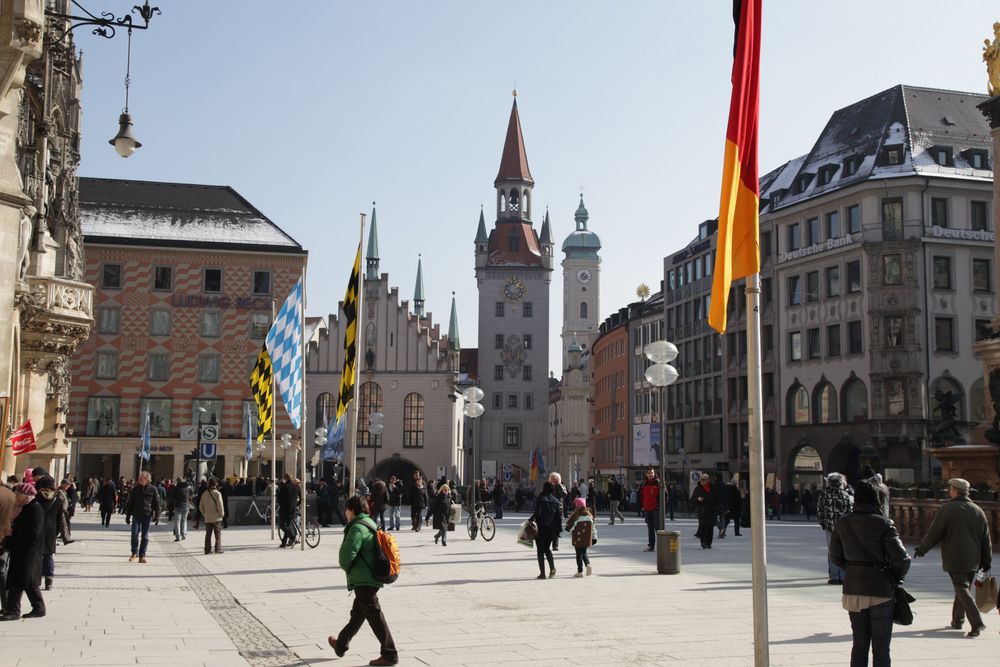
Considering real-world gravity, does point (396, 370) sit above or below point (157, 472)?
above

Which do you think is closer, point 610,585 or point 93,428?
point 610,585

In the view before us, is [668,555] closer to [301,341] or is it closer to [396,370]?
[301,341]

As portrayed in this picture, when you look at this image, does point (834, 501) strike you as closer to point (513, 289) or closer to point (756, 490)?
point (756, 490)

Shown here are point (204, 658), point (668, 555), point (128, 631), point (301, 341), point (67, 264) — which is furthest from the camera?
point (67, 264)

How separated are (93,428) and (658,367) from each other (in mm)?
52159

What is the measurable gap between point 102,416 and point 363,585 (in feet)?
194

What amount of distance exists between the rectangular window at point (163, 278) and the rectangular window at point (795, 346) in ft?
113

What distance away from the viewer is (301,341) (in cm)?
2516

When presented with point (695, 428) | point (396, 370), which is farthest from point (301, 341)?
point (396, 370)

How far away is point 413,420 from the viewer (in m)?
89.5

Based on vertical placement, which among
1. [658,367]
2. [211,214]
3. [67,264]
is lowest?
[658,367]

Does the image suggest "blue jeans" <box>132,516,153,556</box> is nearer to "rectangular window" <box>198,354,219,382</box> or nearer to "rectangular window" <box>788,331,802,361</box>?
"rectangular window" <box>788,331,802,361</box>

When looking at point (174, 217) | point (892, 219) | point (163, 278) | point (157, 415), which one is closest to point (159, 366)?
point (157, 415)

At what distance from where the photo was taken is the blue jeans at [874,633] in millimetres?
8047
